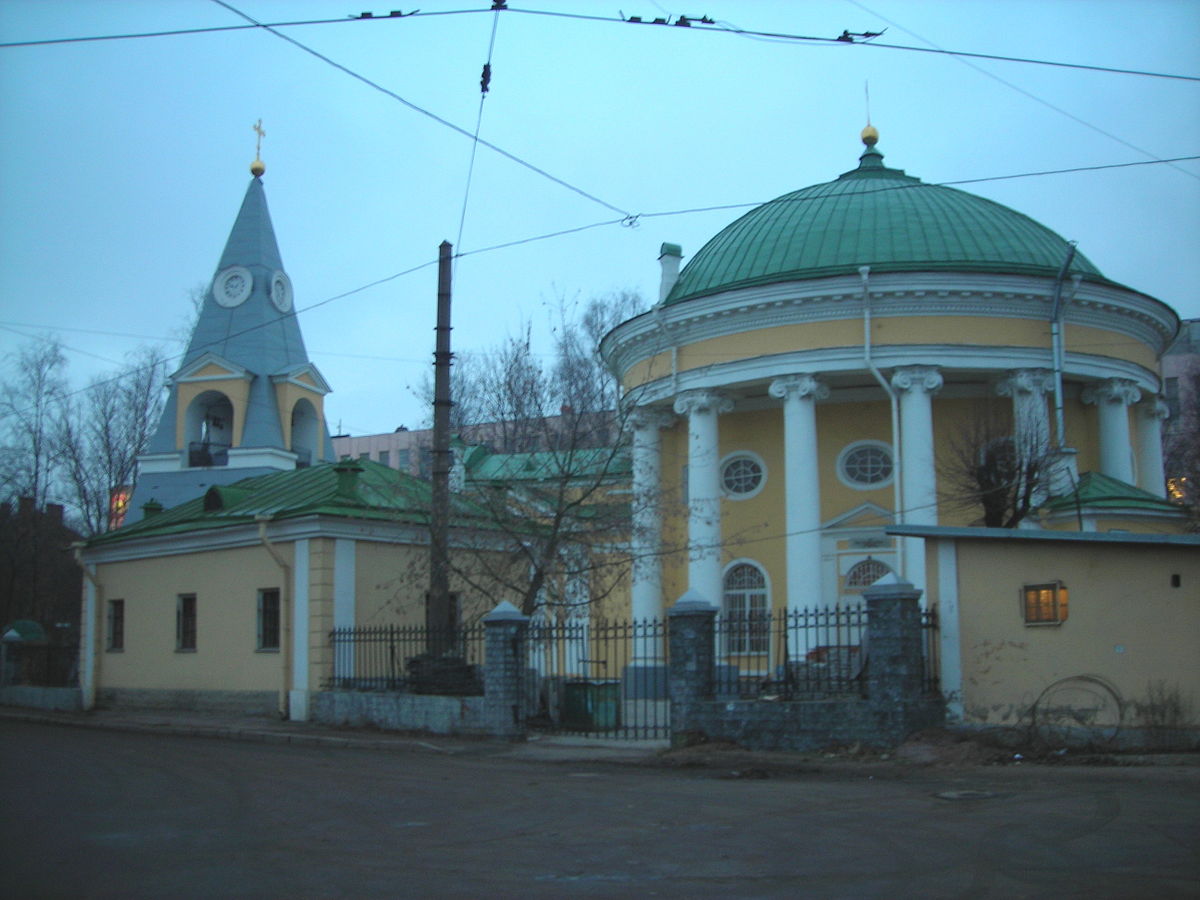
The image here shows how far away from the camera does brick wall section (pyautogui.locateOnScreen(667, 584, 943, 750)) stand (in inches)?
564

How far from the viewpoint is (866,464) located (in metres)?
26.0

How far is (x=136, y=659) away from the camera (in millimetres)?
25328

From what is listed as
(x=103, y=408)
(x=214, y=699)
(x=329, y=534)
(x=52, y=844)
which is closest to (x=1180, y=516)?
(x=329, y=534)

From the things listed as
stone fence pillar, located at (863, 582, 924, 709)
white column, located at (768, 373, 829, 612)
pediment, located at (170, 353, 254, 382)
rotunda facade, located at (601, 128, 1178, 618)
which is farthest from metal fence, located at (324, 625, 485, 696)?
pediment, located at (170, 353, 254, 382)

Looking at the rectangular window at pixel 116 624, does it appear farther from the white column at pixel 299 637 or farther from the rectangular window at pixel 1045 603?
the rectangular window at pixel 1045 603

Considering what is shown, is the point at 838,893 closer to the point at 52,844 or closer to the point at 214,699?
the point at 52,844

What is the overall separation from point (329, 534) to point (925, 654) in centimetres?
1053

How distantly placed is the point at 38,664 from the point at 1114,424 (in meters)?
25.1

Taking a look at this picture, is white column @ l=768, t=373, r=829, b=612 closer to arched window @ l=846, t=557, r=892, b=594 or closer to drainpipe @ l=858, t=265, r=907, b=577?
arched window @ l=846, t=557, r=892, b=594

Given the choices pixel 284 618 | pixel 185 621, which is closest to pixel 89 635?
pixel 185 621

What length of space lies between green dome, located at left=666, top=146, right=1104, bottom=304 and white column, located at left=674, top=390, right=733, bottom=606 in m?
2.31

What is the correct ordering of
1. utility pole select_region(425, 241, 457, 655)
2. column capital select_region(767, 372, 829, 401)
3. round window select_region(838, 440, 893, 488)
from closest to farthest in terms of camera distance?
utility pole select_region(425, 241, 457, 655), column capital select_region(767, 372, 829, 401), round window select_region(838, 440, 893, 488)

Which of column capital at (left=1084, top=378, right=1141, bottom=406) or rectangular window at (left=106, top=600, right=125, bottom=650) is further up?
column capital at (left=1084, top=378, right=1141, bottom=406)

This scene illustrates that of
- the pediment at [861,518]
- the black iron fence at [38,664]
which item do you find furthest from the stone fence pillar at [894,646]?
the black iron fence at [38,664]
